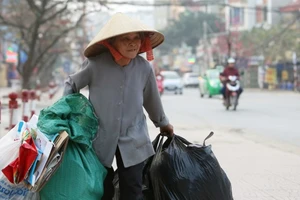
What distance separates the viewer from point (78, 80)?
3604 mm

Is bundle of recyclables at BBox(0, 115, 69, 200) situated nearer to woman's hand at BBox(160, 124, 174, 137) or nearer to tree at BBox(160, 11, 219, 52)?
woman's hand at BBox(160, 124, 174, 137)

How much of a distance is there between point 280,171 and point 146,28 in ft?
11.4

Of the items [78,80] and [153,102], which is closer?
[78,80]

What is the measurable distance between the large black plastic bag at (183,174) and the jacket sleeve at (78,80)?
0.74 metres

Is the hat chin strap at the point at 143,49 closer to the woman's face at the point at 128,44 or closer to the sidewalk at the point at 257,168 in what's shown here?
the woman's face at the point at 128,44

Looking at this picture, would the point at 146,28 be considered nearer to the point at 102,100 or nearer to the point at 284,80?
the point at 102,100

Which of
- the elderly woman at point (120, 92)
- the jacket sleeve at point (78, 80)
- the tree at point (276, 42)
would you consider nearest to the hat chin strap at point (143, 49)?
the elderly woman at point (120, 92)

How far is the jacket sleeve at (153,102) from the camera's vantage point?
3.74 m

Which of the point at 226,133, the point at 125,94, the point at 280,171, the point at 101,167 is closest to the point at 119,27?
the point at 125,94

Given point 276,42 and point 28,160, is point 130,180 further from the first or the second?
point 276,42

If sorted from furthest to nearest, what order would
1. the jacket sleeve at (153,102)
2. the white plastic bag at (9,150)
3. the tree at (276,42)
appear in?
the tree at (276,42) < the jacket sleeve at (153,102) < the white plastic bag at (9,150)

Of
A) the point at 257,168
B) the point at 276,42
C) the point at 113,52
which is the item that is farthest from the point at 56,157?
the point at 276,42

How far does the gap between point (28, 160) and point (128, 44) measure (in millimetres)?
955

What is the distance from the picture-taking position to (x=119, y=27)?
3508 mm
